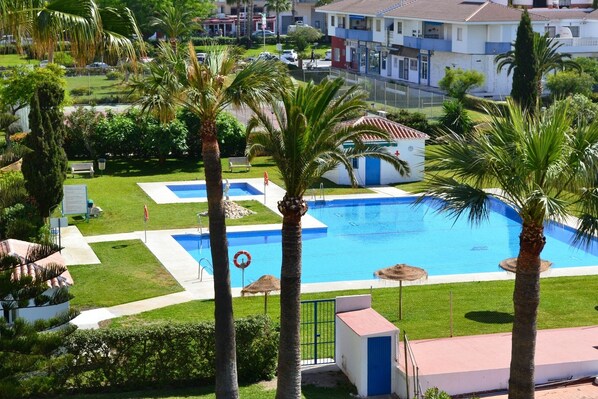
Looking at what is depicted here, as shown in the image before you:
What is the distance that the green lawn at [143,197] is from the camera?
32.1m

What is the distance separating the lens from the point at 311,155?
52.7 feet

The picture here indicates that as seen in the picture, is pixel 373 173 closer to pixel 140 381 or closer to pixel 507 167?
pixel 140 381

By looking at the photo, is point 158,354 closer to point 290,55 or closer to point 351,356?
point 351,356

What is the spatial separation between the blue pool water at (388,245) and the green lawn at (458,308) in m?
2.65

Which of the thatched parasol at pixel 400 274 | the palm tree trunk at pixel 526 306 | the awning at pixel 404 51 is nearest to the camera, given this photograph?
the palm tree trunk at pixel 526 306

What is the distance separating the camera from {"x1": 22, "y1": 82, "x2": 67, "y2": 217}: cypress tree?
92.4 feet

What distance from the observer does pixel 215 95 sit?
15.9 meters

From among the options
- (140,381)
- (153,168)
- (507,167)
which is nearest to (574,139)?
(507,167)

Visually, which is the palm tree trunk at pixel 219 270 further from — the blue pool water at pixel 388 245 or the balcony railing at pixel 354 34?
the balcony railing at pixel 354 34

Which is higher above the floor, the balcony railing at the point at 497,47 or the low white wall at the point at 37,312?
the balcony railing at the point at 497,47

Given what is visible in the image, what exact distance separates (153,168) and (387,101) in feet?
47.5

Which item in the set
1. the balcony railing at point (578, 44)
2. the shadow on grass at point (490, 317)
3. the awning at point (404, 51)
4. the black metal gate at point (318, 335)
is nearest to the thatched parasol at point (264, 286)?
the black metal gate at point (318, 335)

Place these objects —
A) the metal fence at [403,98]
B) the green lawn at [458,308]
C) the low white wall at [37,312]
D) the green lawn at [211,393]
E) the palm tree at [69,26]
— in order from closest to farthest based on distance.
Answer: the palm tree at [69,26] < the green lawn at [211,393] < the low white wall at [37,312] < the green lawn at [458,308] < the metal fence at [403,98]

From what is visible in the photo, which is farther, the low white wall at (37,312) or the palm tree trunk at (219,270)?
the low white wall at (37,312)
